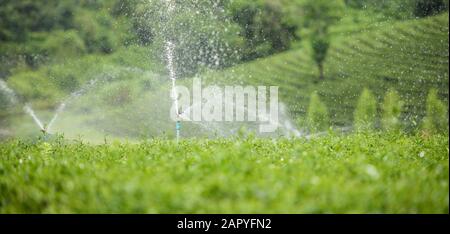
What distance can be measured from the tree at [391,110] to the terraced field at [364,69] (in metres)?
0.64

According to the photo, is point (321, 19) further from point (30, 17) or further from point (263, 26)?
point (30, 17)

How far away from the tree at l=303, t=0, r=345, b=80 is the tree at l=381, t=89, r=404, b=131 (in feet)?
13.3

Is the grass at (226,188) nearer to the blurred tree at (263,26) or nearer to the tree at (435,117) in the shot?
the tree at (435,117)

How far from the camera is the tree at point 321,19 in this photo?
76.8 ft

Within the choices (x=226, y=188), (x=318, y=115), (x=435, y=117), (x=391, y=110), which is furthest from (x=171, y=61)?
(x=226, y=188)

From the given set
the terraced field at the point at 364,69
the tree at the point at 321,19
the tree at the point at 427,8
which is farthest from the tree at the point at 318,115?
the tree at the point at 427,8

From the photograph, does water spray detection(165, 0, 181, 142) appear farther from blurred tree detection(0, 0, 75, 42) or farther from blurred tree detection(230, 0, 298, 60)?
blurred tree detection(0, 0, 75, 42)

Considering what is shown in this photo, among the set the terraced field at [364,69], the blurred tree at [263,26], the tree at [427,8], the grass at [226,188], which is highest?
the tree at [427,8]

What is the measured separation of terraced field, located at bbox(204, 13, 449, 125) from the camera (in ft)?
69.2

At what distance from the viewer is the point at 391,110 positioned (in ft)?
57.1

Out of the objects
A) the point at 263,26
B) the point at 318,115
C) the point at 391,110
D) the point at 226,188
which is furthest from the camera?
the point at 263,26

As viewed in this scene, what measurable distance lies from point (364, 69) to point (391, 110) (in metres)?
5.35

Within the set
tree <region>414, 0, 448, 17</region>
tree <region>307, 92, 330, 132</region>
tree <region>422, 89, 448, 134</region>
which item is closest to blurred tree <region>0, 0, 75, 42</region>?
tree <region>307, 92, 330, 132</region>
